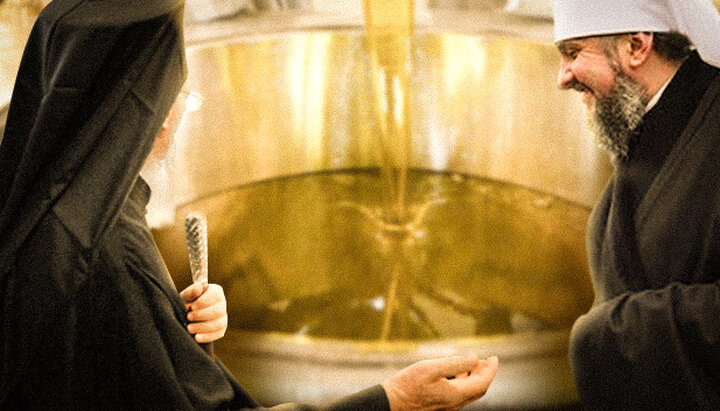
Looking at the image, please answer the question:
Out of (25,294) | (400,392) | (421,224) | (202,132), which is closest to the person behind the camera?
(25,294)

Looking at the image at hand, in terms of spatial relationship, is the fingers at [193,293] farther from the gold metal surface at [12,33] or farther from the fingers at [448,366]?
the gold metal surface at [12,33]

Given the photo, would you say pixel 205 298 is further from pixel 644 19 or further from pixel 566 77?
pixel 644 19

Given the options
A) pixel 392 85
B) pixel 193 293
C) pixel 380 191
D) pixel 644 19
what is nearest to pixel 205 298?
pixel 193 293

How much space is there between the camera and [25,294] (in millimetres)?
821

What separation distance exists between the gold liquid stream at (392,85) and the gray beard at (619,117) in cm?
183

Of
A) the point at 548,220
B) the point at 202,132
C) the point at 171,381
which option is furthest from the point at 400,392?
the point at 202,132

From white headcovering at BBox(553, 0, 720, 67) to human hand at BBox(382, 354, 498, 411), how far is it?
0.60m


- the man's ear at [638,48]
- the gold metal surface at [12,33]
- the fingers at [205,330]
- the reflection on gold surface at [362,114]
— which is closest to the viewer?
the fingers at [205,330]

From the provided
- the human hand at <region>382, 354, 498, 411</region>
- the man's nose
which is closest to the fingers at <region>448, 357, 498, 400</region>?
the human hand at <region>382, 354, 498, 411</region>

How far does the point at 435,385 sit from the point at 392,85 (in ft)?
8.99

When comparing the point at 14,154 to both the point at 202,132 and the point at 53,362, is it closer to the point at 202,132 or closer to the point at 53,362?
the point at 53,362

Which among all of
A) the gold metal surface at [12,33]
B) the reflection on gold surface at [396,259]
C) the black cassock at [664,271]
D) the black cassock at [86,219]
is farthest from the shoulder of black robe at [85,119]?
the gold metal surface at [12,33]

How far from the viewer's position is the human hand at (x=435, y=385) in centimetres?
106

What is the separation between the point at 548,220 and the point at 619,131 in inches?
75.6
